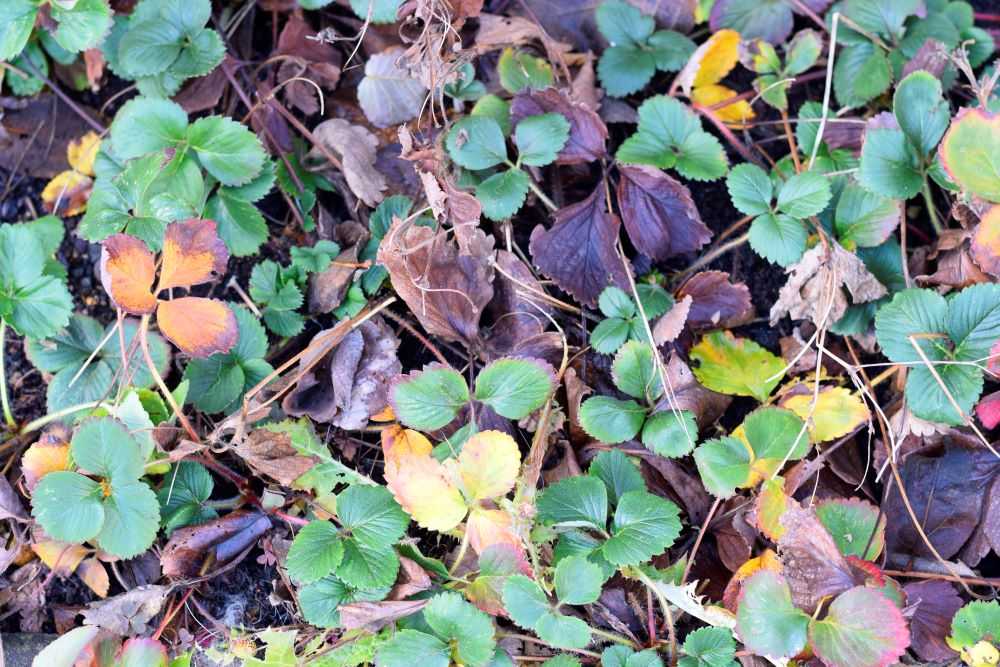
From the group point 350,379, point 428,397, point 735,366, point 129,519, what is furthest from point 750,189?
point 129,519

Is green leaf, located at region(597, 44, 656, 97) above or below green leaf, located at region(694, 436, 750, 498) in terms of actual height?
above

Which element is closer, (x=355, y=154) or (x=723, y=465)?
(x=723, y=465)

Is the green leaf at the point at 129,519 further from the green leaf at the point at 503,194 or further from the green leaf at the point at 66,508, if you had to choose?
the green leaf at the point at 503,194

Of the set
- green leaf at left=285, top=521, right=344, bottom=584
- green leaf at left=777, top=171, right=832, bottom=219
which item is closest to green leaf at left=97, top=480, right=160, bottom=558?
green leaf at left=285, top=521, right=344, bottom=584

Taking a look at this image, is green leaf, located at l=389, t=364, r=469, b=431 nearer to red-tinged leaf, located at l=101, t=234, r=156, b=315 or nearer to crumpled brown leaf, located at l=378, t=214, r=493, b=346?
crumpled brown leaf, located at l=378, t=214, r=493, b=346

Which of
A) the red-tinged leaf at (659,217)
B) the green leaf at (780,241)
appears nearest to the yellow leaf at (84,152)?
the red-tinged leaf at (659,217)

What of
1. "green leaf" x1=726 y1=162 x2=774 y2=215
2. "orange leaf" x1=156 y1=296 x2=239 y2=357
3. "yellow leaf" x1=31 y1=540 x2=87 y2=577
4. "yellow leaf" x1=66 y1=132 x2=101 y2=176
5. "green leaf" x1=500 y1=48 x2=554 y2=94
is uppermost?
"green leaf" x1=500 y1=48 x2=554 y2=94

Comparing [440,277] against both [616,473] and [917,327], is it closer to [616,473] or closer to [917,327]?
[616,473]
